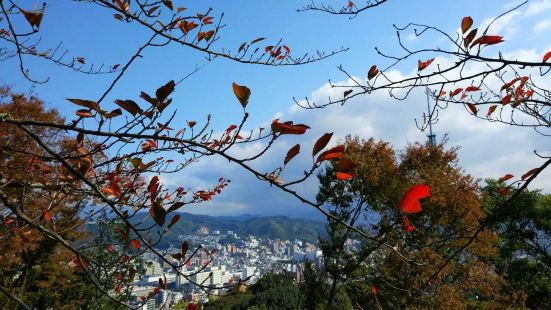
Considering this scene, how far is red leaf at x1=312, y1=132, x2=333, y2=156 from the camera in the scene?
976mm

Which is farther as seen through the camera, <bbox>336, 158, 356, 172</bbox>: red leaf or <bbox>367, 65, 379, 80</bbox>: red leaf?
<bbox>367, 65, 379, 80</bbox>: red leaf

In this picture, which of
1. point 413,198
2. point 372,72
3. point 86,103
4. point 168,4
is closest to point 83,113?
point 86,103

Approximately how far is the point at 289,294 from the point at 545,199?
35.1 feet

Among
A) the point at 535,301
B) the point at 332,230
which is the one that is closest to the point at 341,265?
the point at 332,230

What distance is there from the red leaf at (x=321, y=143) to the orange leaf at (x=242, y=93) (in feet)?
0.71

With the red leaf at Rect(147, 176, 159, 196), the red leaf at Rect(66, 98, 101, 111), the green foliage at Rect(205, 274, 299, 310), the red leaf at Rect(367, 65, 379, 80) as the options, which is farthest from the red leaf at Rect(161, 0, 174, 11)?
the green foliage at Rect(205, 274, 299, 310)

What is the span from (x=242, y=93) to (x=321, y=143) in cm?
24

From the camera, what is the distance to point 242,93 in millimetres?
943

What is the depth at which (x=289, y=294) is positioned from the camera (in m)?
15.0

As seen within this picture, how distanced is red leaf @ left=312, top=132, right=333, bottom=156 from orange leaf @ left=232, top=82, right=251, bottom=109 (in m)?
0.22

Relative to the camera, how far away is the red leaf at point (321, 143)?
0.98 meters

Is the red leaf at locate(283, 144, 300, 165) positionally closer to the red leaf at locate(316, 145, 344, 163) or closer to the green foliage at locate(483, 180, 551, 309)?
the red leaf at locate(316, 145, 344, 163)

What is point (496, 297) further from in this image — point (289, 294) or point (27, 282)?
point (27, 282)

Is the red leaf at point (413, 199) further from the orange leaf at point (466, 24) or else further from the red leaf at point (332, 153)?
the orange leaf at point (466, 24)
